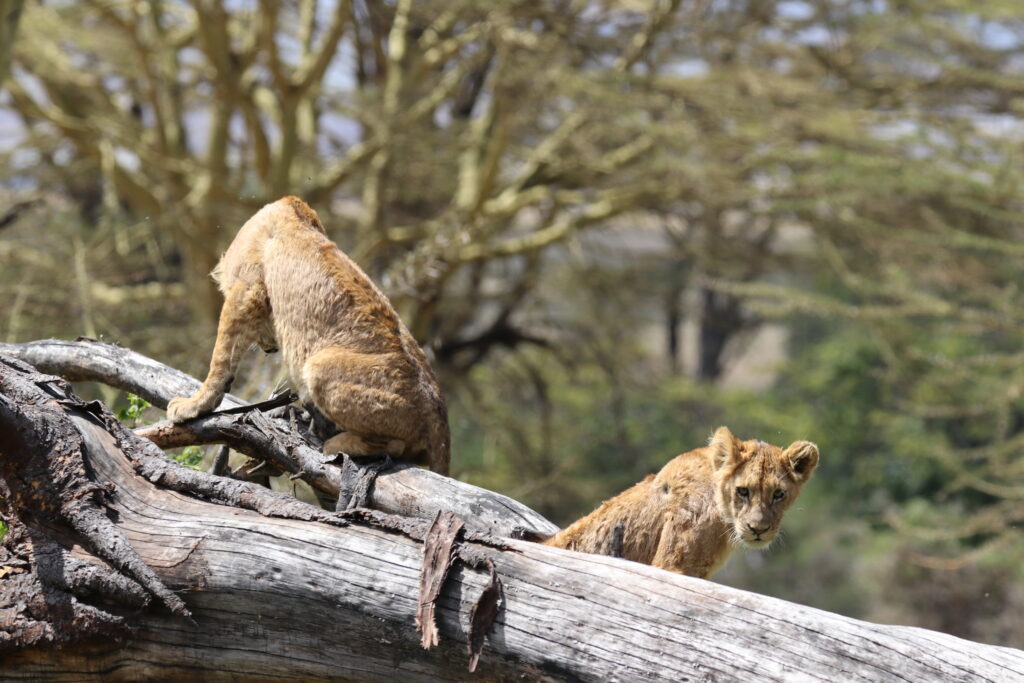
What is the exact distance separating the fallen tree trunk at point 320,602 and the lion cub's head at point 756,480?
0.36 metres

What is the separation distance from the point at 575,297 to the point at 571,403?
188 inches

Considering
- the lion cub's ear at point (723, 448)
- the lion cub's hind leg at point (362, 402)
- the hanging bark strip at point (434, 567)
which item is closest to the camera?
the hanging bark strip at point (434, 567)

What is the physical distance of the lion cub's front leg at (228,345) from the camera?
17.7ft

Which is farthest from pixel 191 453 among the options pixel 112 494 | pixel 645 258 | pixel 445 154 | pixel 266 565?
pixel 645 258

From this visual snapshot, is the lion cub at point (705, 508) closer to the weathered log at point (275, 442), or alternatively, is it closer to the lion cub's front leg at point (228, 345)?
the weathered log at point (275, 442)

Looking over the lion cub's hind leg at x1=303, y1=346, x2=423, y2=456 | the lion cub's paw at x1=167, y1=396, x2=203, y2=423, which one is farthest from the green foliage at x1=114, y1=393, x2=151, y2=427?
the lion cub's hind leg at x1=303, y1=346, x2=423, y2=456

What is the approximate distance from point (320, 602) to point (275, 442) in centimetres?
123

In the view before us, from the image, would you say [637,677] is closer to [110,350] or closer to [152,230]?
[110,350]

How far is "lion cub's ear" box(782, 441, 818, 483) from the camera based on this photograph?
4219 millimetres

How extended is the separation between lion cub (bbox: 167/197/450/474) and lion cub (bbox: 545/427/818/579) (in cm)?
108

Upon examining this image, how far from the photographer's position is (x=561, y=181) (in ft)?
56.3

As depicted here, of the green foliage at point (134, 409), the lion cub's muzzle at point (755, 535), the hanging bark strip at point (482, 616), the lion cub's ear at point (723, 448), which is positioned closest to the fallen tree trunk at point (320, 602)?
the hanging bark strip at point (482, 616)

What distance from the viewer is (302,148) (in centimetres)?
1688

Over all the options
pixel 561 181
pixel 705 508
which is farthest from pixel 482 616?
pixel 561 181
